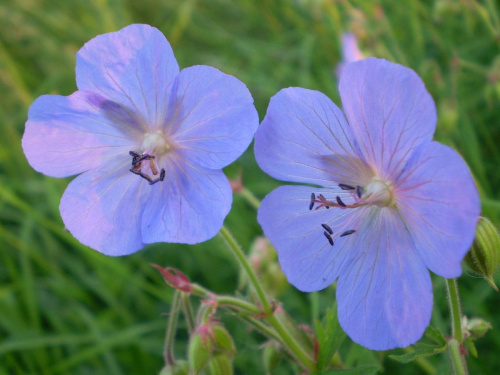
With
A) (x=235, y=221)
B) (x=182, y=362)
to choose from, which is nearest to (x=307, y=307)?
(x=235, y=221)

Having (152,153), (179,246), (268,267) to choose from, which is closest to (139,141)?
(152,153)

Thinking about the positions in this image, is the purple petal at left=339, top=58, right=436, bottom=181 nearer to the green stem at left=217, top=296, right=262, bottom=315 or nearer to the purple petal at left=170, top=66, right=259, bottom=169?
the purple petal at left=170, top=66, right=259, bottom=169

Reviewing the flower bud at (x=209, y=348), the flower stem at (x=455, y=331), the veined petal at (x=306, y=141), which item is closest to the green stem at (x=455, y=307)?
the flower stem at (x=455, y=331)

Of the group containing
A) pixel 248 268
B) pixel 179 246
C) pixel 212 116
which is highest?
pixel 212 116

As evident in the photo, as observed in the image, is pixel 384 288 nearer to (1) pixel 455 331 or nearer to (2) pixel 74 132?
(1) pixel 455 331

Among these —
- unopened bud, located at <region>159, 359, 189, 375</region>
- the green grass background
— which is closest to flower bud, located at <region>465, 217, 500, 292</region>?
the green grass background

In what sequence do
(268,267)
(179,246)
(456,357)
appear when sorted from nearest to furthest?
(456,357) < (268,267) < (179,246)
